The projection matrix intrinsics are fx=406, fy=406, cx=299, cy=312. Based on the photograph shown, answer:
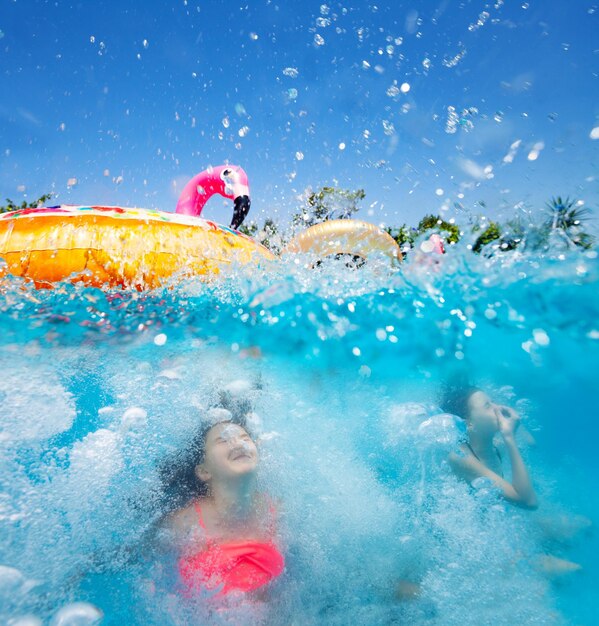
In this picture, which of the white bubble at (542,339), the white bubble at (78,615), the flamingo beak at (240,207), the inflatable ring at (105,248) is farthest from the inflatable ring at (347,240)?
the white bubble at (78,615)

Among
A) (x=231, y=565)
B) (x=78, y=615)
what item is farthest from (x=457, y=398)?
(x=78, y=615)

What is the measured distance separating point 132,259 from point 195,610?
3054 millimetres

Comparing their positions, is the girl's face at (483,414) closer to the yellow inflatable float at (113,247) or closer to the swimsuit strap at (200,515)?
the swimsuit strap at (200,515)

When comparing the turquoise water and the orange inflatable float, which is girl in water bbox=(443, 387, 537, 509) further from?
the orange inflatable float

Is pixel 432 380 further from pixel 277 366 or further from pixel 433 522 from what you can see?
pixel 277 366

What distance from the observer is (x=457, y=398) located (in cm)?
265

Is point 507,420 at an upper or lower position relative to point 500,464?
upper

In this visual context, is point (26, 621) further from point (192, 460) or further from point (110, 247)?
point (110, 247)

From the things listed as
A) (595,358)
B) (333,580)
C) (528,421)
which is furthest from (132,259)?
(595,358)

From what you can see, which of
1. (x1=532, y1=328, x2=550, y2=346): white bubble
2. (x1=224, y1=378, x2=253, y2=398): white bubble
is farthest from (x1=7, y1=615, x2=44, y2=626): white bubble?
(x1=532, y1=328, x2=550, y2=346): white bubble

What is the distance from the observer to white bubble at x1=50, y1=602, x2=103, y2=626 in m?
1.74

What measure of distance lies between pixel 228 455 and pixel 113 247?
2.60 meters

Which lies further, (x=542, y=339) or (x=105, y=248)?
(x=105, y=248)

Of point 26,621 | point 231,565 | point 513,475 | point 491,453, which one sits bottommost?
point 26,621
